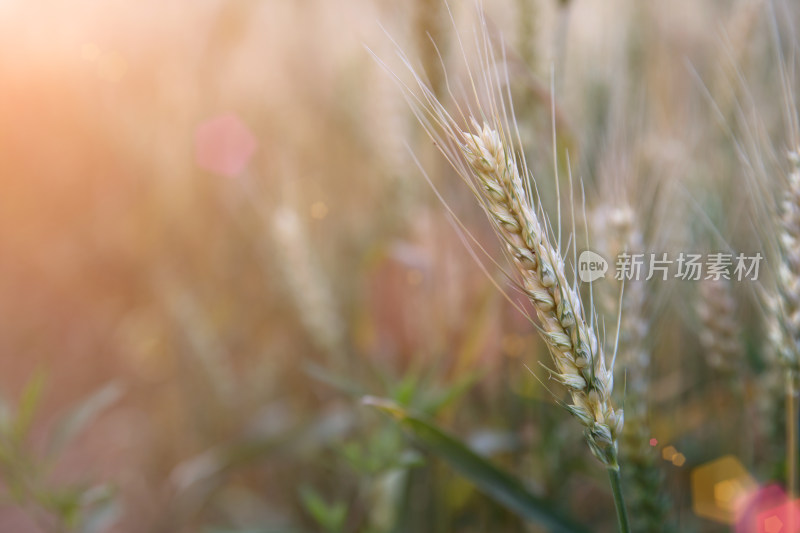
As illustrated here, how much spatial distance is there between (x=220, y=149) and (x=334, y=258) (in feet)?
1.49

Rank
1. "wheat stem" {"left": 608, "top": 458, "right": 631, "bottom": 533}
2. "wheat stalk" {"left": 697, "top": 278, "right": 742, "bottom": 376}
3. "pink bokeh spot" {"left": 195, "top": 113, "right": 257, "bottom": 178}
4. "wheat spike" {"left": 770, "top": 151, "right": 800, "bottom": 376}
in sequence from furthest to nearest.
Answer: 1. "pink bokeh spot" {"left": 195, "top": 113, "right": 257, "bottom": 178}
2. "wheat stalk" {"left": 697, "top": 278, "right": 742, "bottom": 376}
3. "wheat spike" {"left": 770, "top": 151, "right": 800, "bottom": 376}
4. "wheat stem" {"left": 608, "top": 458, "right": 631, "bottom": 533}

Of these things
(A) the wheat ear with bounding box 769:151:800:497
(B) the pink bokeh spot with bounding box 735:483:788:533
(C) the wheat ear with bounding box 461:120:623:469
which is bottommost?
(B) the pink bokeh spot with bounding box 735:483:788:533

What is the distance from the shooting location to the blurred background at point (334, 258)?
2.33ft

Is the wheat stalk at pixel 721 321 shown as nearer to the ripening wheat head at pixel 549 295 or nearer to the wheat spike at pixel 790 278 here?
the wheat spike at pixel 790 278

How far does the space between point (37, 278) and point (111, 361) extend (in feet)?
1.30

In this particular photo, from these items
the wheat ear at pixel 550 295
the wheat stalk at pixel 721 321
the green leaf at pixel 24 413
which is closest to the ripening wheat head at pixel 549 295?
the wheat ear at pixel 550 295

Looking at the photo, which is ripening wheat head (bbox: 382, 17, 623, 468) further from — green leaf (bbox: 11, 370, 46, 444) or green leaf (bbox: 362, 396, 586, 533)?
green leaf (bbox: 11, 370, 46, 444)

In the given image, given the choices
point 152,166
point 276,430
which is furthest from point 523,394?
point 152,166

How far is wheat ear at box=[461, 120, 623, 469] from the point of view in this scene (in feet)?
1.17

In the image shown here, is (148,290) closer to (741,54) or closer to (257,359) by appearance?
(257,359)

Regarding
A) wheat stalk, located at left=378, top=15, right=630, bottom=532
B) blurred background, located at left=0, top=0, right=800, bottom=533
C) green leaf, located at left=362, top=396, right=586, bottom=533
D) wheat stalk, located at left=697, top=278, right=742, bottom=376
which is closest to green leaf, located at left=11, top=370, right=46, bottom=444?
blurred background, located at left=0, top=0, right=800, bottom=533

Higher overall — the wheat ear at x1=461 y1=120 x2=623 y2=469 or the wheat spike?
the wheat ear at x1=461 y1=120 x2=623 y2=469

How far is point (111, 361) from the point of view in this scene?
5.43 ft

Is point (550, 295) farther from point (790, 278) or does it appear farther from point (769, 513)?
point (769, 513)
